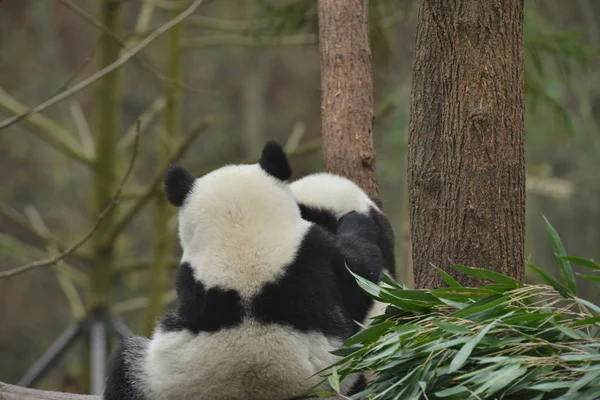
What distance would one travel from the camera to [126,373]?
330 cm

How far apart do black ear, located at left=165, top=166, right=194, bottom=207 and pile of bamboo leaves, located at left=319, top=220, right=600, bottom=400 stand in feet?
3.12

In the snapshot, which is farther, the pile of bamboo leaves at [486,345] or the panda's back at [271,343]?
the panda's back at [271,343]

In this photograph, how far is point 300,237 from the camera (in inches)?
122

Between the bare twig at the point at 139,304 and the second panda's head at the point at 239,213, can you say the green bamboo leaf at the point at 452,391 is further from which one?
the bare twig at the point at 139,304

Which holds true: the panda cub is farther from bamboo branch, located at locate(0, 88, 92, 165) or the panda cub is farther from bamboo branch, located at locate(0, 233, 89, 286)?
bamboo branch, located at locate(0, 233, 89, 286)

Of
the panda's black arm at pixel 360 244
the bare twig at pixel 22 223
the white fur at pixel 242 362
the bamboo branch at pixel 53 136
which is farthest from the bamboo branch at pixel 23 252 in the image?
the white fur at pixel 242 362

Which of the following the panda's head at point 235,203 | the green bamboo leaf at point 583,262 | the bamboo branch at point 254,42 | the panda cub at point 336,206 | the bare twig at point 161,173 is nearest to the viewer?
the green bamboo leaf at point 583,262

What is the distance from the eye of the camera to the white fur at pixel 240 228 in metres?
2.98

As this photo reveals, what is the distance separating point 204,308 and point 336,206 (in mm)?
993

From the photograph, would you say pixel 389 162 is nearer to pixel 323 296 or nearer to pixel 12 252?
pixel 12 252

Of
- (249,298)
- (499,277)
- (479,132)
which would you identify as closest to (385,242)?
(479,132)

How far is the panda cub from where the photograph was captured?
3.73 metres

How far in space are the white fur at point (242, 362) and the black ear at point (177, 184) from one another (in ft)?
1.82

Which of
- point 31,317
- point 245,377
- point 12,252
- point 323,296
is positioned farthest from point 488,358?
point 31,317
